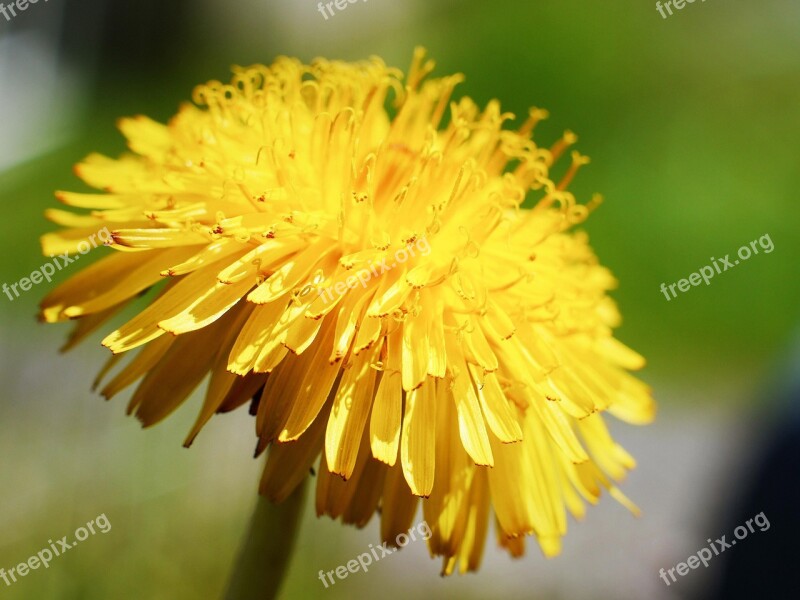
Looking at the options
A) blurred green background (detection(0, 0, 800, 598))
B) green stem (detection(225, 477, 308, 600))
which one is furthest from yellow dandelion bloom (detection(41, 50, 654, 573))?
blurred green background (detection(0, 0, 800, 598))

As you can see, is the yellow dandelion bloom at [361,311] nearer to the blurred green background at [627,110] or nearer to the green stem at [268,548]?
the green stem at [268,548]

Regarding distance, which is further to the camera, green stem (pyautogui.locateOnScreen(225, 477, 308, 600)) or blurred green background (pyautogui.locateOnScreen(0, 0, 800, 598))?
blurred green background (pyautogui.locateOnScreen(0, 0, 800, 598))

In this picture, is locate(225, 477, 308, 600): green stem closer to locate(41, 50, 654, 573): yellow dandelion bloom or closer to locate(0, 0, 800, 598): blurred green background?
locate(41, 50, 654, 573): yellow dandelion bloom

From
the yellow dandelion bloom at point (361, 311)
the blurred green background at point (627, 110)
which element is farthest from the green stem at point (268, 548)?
the blurred green background at point (627, 110)

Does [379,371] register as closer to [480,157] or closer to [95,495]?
[480,157]

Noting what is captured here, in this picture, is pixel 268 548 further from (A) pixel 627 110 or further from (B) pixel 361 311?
(A) pixel 627 110

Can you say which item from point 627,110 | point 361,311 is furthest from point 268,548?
point 627,110
